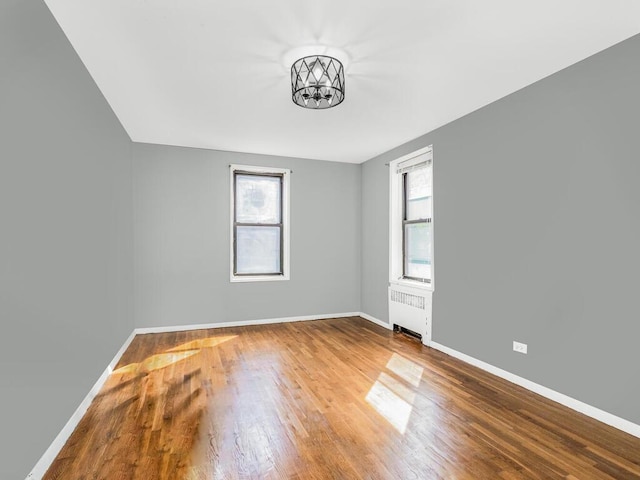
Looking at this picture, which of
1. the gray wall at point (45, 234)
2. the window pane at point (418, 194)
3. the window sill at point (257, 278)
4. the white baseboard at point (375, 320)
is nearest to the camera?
the gray wall at point (45, 234)

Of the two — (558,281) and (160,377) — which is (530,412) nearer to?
(558,281)

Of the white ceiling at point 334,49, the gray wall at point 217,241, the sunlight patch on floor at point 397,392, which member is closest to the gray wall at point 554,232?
the white ceiling at point 334,49

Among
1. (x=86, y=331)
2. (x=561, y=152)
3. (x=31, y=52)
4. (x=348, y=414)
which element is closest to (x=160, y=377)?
(x=86, y=331)

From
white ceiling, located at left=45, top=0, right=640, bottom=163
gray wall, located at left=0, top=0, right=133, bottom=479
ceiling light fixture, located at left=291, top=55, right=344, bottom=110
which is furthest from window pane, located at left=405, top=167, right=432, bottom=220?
gray wall, located at left=0, top=0, right=133, bottom=479

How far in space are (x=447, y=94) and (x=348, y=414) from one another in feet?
9.39

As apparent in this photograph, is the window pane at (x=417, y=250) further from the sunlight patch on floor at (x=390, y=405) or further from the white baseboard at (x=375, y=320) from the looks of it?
the sunlight patch on floor at (x=390, y=405)

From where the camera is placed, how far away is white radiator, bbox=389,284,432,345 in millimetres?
4230

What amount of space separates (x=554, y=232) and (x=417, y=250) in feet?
6.61

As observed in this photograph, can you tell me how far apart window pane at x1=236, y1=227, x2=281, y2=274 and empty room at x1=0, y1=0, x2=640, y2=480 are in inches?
50.4

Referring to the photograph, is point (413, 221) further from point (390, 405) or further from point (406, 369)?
point (390, 405)

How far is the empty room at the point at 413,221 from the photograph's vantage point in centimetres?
191

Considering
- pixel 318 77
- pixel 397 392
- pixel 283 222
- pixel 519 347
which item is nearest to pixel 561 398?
pixel 519 347

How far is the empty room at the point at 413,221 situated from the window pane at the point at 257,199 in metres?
0.89

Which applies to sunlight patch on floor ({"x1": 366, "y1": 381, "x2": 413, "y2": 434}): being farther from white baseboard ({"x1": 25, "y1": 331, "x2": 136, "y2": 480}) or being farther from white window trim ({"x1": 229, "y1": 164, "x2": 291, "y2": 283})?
white window trim ({"x1": 229, "y1": 164, "x2": 291, "y2": 283})
